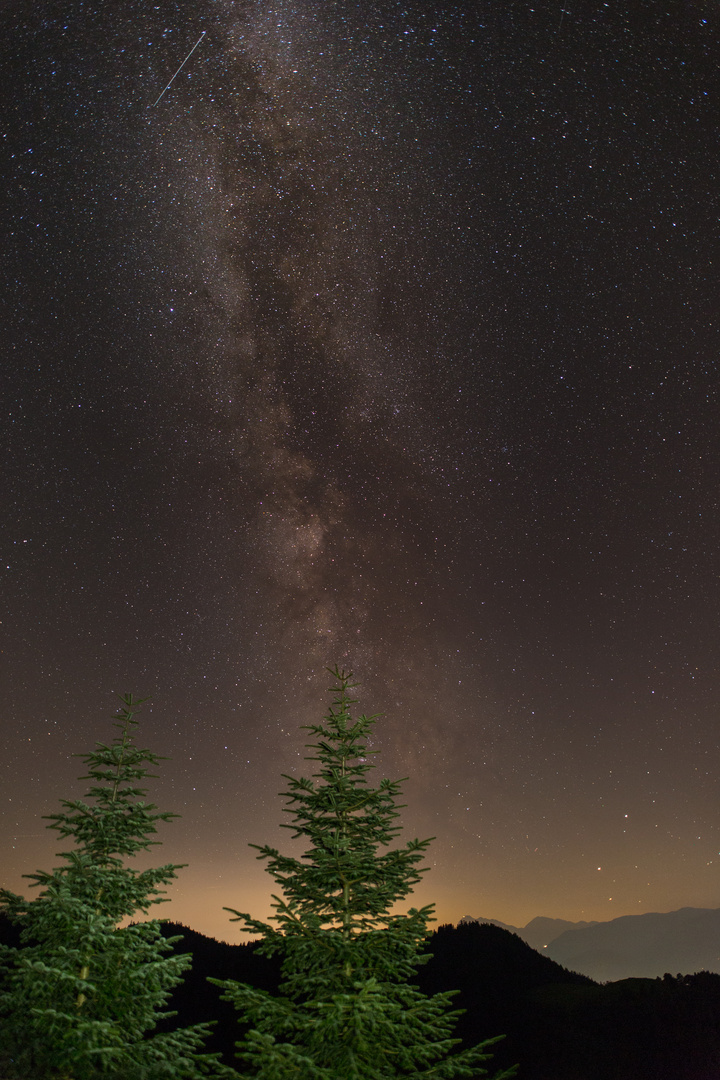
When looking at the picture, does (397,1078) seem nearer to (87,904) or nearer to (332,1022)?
(332,1022)

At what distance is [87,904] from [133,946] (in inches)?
35.4

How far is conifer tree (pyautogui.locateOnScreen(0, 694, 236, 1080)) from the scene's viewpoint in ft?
25.8

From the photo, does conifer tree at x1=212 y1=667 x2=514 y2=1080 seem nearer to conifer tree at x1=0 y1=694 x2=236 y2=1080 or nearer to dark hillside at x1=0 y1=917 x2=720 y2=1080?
conifer tree at x1=0 y1=694 x2=236 y2=1080

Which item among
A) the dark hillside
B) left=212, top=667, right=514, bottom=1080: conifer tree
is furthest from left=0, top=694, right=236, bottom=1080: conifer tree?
the dark hillside

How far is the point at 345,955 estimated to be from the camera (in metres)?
7.70

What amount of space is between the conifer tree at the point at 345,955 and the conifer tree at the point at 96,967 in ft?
3.16

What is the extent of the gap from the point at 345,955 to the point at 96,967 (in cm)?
389

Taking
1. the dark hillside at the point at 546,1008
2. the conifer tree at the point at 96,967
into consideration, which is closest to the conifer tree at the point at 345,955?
the conifer tree at the point at 96,967

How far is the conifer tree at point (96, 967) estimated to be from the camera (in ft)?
25.8

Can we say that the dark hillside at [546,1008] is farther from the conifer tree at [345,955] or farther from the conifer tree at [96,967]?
the conifer tree at [345,955]

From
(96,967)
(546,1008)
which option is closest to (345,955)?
(96,967)

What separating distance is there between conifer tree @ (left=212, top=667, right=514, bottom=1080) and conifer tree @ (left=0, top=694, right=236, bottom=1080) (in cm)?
96

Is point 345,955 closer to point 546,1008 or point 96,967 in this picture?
point 96,967

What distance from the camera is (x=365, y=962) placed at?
26.3ft
